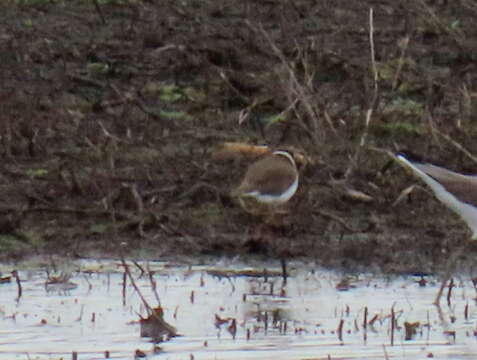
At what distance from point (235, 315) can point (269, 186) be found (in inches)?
80.8

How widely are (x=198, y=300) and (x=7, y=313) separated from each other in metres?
1.14

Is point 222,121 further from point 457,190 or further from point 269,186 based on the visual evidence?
point 457,190

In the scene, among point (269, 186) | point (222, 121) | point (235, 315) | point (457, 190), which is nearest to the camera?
point (235, 315)

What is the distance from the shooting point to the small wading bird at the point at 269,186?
11344 mm

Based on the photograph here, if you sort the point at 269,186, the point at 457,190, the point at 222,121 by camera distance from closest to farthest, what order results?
the point at 457,190 < the point at 269,186 < the point at 222,121

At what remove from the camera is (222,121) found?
13219mm

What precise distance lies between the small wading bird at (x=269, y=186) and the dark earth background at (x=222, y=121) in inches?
4.5

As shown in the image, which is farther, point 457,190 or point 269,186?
point 269,186

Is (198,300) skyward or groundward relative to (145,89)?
groundward

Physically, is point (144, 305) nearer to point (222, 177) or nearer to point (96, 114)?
point (222, 177)

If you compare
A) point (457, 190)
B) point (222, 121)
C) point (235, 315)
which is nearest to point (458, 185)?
point (457, 190)

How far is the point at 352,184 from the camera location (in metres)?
11.9

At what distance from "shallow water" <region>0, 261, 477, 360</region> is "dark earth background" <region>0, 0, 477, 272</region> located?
441mm

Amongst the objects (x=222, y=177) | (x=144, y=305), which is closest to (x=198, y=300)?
(x=144, y=305)
